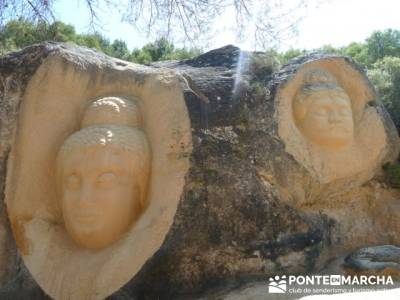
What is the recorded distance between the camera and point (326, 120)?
4742mm

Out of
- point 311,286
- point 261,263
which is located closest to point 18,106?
point 261,263

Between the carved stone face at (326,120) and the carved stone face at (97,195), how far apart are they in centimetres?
181

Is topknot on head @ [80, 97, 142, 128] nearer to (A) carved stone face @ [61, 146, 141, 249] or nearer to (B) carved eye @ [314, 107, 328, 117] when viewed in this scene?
(A) carved stone face @ [61, 146, 141, 249]

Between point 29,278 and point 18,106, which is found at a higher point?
point 18,106

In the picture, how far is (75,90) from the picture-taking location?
460 cm

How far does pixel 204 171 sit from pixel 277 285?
1.12m

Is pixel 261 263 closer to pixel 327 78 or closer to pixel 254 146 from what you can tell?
pixel 254 146

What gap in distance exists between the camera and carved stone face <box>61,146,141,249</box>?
13.3 ft

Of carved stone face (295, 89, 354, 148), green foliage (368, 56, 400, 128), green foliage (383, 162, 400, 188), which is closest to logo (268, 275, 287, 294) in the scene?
carved stone face (295, 89, 354, 148)

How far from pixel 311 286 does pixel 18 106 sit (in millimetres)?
2975

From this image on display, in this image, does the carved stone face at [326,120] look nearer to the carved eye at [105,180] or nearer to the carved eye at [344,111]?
the carved eye at [344,111]

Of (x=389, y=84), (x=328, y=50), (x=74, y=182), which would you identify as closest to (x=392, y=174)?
(x=74, y=182)

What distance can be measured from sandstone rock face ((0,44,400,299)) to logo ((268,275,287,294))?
9 cm

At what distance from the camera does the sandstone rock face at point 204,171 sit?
3.94 metres
